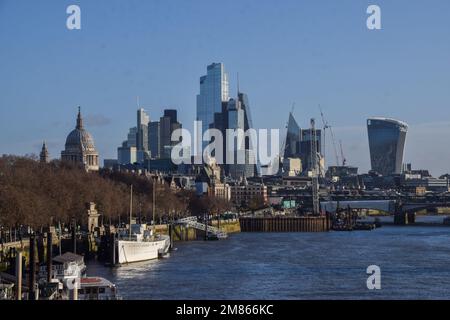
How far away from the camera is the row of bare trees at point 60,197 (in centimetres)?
3534

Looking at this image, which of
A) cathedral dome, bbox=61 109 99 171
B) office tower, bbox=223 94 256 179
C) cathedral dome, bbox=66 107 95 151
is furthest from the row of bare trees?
office tower, bbox=223 94 256 179

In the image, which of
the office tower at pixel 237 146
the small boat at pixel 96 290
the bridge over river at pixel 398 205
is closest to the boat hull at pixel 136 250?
the small boat at pixel 96 290

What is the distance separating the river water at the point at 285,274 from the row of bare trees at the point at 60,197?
10.9 ft

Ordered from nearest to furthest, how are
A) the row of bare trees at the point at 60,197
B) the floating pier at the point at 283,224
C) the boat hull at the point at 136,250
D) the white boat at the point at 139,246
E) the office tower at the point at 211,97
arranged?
the row of bare trees at the point at 60,197 < the boat hull at the point at 136,250 < the white boat at the point at 139,246 < the floating pier at the point at 283,224 < the office tower at the point at 211,97

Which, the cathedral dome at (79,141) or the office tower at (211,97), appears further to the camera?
the office tower at (211,97)

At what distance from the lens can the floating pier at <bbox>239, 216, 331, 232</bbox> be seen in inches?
3344

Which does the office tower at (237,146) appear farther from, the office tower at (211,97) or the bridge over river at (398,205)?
the bridge over river at (398,205)

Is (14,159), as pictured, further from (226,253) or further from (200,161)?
(200,161)

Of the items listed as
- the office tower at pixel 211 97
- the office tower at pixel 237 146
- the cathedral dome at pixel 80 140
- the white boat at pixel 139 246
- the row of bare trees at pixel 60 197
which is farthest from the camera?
the office tower at pixel 211 97

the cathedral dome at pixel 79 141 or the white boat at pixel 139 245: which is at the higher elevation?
the cathedral dome at pixel 79 141

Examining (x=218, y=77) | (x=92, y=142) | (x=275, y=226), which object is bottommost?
(x=275, y=226)

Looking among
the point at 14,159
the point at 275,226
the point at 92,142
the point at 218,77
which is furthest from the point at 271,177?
the point at 14,159
